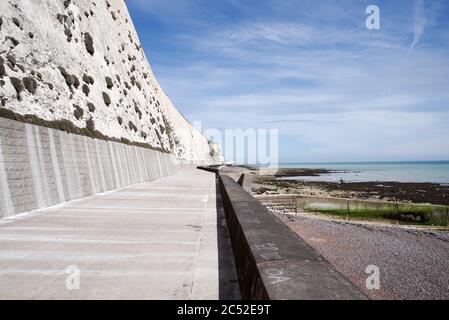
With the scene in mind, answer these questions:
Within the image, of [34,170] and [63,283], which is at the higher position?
[34,170]

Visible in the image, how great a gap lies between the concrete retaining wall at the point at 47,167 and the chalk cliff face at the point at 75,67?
4435 millimetres

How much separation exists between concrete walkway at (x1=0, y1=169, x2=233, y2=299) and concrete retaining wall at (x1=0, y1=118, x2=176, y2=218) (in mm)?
698

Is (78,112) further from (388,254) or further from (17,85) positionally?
(388,254)

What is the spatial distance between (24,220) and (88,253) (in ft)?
12.1

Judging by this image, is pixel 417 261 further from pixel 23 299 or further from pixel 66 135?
pixel 23 299

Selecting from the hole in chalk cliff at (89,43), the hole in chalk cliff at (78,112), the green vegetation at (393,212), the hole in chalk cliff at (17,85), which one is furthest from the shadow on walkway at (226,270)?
the hole in chalk cliff at (89,43)

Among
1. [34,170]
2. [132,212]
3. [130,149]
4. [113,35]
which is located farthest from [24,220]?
[113,35]

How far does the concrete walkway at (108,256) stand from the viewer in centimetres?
424

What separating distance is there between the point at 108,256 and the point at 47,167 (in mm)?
6629

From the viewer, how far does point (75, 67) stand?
26.9m

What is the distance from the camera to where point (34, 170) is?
10289 mm

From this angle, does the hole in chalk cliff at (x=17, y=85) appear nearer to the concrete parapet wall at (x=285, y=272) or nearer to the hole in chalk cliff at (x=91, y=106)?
the hole in chalk cliff at (x=91, y=106)

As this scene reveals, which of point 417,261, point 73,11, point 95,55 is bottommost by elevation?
point 417,261
